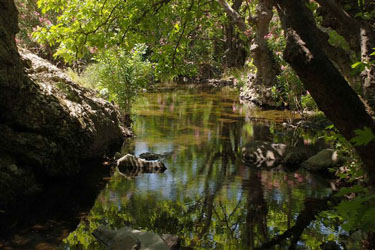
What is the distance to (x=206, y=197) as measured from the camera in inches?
293

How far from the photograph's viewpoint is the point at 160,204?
7.04 m

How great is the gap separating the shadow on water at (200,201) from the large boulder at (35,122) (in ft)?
2.20

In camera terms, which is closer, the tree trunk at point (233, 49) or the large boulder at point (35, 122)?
the large boulder at point (35, 122)

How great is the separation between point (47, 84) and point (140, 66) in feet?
13.8

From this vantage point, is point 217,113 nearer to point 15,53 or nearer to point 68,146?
point 68,146

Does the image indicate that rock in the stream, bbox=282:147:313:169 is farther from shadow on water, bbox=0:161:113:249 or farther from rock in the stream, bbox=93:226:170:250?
rock in the stream, bbox=93:226:170:250

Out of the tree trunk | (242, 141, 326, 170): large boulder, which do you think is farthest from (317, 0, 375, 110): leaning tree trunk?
the tree trunk

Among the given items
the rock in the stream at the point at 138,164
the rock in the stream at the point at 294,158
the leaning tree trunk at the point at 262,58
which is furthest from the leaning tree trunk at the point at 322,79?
the leaning tree trunk at the point at 262,58

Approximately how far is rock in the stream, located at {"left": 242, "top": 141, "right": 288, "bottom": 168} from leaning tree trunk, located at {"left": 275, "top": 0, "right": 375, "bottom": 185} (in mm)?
6468

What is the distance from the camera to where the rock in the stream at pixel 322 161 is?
9273 millimetres

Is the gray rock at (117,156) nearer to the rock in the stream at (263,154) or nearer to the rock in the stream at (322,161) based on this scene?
the rock in the stream at (263,154)

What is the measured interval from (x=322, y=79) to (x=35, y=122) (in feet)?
19.7

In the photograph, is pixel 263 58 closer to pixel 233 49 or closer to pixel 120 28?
pixel 120 28

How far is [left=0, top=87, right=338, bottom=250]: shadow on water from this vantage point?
579 centimetres
